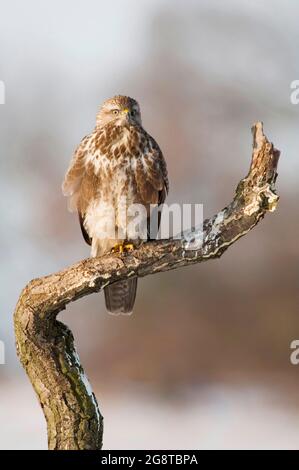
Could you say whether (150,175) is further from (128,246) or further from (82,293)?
(82,293)

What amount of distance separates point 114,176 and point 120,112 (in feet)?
1.48

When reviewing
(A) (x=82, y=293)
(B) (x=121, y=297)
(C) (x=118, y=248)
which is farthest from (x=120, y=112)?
(A) (x=82, y=293)

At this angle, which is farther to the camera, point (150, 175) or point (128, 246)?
point (150, 175)

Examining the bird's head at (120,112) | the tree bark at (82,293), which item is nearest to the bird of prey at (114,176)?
the bird's head at (120,112)

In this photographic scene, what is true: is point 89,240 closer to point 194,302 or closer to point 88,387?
point 88,387

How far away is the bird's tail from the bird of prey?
0.11 feet

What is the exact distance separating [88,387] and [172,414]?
3.72m

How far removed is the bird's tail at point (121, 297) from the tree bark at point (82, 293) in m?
0.95

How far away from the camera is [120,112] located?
17.1ft

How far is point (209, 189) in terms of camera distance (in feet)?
27.6

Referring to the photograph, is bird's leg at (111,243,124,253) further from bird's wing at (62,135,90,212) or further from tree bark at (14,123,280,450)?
tree bark at (14,123,280,450)

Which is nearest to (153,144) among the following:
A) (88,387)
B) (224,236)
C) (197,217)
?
(224,236)

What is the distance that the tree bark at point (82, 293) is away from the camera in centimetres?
416

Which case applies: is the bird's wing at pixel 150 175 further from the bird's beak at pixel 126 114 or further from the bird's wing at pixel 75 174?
the bird's wing at pixel 75 174
